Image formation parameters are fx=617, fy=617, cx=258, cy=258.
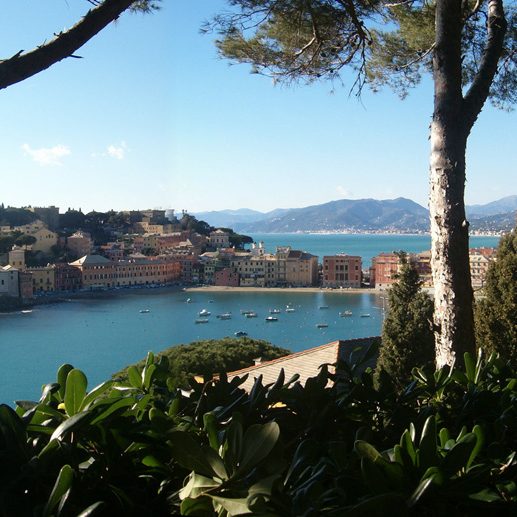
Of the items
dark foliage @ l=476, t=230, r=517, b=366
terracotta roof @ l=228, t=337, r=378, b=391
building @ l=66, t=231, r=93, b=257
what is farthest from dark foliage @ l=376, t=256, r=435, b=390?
building @ l=66, t=231, r=93, b=257

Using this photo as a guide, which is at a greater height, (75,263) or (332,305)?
(75,263)

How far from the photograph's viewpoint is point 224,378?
2.40 feet

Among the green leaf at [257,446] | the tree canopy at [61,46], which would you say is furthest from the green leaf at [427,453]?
the tree canopy at [61,46]

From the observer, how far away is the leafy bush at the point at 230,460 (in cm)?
46

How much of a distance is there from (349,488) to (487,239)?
192 feet

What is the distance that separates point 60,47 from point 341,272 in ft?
112

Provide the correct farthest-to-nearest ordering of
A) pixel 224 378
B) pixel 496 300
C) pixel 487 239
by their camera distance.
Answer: pixel 487 239 → pixel 496 300 → pixel 224 378

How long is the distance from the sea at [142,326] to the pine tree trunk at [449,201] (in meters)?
13.9

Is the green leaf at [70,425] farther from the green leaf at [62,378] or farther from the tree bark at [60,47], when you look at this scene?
the tree bark at [60,47]

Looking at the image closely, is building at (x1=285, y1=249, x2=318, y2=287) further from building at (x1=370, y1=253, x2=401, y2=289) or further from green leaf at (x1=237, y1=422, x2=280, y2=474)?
green leaf at (x1=237, y1=422, x2=280, y2=474)

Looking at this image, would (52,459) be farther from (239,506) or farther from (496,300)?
(496,300)

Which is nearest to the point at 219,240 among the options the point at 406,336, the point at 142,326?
the point at 142,326

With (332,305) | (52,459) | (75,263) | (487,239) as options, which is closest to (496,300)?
(52,459)

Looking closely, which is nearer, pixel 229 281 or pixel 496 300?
pixel 496 300
